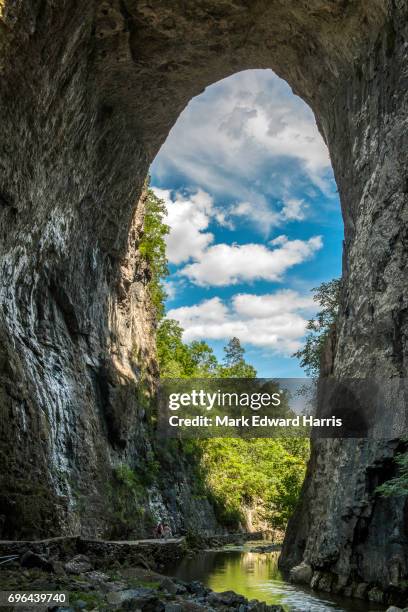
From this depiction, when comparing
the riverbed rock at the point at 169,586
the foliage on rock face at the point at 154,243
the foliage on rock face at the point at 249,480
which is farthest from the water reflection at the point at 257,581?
the foliage on rock face at the point at 154,243

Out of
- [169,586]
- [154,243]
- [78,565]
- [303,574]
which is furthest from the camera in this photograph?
[154,243]

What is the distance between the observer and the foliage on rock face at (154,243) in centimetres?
3725

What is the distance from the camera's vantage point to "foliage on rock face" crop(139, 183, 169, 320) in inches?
1467

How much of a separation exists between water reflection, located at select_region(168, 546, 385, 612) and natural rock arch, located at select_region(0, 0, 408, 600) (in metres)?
0.97

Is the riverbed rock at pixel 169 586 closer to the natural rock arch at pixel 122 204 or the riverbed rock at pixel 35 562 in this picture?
the riverbed rock at pixel 35 562

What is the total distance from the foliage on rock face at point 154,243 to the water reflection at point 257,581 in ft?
61.9

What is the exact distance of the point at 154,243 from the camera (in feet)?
125

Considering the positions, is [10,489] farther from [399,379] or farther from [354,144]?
[354,144]

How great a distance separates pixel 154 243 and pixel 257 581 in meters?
25.1

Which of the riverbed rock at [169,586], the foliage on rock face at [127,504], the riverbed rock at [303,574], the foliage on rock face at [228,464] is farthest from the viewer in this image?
the foliage on rock face at [228,464]

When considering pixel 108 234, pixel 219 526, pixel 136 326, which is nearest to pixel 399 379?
pixel 108 234

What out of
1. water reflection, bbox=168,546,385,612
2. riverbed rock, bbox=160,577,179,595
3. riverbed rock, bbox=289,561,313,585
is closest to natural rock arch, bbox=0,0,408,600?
riverbed rock, bbox=289,561,313,585

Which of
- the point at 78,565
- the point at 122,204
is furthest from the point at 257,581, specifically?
the point at 122,204

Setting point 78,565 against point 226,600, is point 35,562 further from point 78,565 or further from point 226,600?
point 226,600
